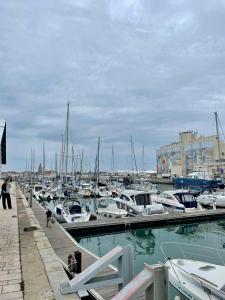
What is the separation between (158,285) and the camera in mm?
3410

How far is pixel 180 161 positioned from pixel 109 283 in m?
113

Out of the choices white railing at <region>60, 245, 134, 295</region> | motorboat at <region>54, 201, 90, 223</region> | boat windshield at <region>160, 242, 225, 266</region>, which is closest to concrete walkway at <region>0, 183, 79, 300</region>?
white railing at <region>60, 245, 134, 295</region>

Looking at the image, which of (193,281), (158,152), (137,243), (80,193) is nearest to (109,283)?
(193,281)

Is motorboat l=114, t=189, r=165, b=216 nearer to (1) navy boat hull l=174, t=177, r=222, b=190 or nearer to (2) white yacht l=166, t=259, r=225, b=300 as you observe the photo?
(2) white yacht l=166, t=259, r=225, b=300

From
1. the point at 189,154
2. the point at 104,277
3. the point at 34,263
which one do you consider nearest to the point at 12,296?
the point at 104,277

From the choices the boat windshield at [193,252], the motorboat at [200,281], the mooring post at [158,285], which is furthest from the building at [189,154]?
the mooring post at [158,285]

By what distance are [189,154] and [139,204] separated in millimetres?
85233

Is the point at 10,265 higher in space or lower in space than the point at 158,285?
lower

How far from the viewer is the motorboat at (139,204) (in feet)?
84.9

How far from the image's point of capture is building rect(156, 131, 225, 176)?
98.2 meters

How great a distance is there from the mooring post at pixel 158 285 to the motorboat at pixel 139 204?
→ 22.5m

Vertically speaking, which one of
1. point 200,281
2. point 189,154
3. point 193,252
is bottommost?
point 193,252

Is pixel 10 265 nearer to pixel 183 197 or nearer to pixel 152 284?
pixel 152 284

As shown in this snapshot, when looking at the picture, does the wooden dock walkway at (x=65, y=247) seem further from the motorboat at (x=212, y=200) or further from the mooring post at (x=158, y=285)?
the motorboat at (x=212, y=200)
